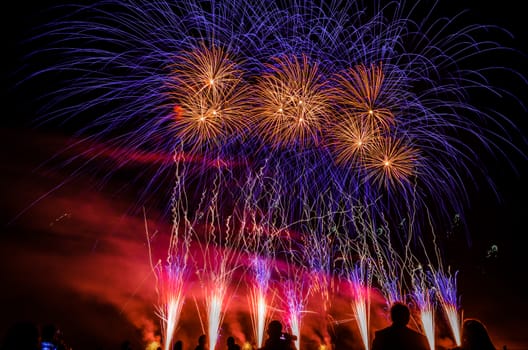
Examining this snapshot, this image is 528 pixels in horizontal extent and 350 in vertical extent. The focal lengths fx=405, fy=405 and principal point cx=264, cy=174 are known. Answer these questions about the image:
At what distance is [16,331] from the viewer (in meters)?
4.54

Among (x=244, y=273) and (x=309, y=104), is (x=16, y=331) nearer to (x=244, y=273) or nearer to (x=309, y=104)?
(x=309, y=104)

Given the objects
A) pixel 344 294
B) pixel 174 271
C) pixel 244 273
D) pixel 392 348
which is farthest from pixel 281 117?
pixel 344 294

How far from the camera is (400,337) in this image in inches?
171

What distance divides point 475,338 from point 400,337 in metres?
0.95

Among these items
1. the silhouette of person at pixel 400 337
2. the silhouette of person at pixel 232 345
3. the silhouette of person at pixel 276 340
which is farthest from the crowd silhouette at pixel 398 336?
the silhouette of person at pixel 232 345

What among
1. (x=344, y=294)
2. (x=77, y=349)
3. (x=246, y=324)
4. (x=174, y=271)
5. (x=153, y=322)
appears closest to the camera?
(x=174, y=271)

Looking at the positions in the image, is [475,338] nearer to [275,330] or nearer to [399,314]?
[399,314]

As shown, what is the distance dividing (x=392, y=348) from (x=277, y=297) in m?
25.2

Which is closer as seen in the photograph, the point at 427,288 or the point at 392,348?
the point at 392,348

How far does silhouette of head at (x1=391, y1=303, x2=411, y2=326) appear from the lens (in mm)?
4508

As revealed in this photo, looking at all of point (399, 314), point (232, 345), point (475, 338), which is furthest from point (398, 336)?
point (232, 345)

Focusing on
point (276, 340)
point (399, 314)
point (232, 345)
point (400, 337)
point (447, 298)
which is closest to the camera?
point (400, 337)

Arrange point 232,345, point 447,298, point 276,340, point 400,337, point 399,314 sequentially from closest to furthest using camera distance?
point 400,337 → point 399,314 → point 276,340 → point 232,345 → point 447,298

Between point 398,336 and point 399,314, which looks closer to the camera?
point 398,336
